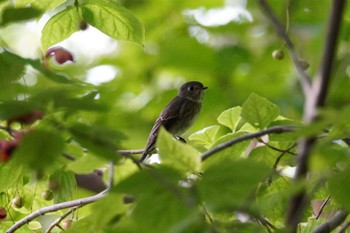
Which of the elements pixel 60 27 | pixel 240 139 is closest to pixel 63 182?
pixel 60 27

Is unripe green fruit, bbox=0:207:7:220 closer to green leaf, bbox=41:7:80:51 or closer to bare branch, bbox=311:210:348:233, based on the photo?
green leaf, bbox=41:7:80:51

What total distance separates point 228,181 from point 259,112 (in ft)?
2.18

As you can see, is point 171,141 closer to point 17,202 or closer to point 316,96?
point 316,96

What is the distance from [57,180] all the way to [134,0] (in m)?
0.71

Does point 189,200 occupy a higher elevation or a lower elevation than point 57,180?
higher

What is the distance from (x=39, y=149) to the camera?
130cm

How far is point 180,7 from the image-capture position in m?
4.37

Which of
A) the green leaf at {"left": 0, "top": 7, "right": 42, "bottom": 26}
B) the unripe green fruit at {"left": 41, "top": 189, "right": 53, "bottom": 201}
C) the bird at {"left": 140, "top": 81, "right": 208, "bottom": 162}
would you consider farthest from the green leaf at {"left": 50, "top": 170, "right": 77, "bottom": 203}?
the bird at {"left": 140, "top": 81, "right": 208, "bottom": 162}

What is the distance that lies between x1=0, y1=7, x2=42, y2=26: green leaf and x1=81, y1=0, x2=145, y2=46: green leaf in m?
0.82

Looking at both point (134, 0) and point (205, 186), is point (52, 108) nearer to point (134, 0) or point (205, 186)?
point (205, 186)

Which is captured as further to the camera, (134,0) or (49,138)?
(134,0)

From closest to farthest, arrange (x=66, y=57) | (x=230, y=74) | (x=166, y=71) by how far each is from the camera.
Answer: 1. (x=66, y=57)
2. (x=230, y=74)
3. (x=166, y=71)

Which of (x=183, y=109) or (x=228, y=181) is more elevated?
(x=228, y=181)

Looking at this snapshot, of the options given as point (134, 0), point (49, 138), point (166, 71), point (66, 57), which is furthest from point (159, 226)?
point (166, 71)
